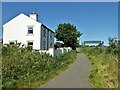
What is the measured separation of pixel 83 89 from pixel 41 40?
30852 mm

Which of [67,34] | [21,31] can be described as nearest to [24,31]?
[21,31]

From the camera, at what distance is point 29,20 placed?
40812 mm

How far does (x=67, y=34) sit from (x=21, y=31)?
75.5ft

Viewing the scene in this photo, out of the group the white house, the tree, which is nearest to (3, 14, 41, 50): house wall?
the white house

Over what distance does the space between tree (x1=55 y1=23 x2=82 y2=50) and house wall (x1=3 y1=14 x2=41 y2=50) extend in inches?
842

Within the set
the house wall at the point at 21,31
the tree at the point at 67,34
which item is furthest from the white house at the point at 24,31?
the tree at the point at 67,34

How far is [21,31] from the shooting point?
40.8 meters

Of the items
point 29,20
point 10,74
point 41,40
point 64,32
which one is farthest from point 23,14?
point 10,74

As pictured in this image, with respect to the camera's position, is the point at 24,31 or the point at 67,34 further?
the point at 67,34

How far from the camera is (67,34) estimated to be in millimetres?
62625

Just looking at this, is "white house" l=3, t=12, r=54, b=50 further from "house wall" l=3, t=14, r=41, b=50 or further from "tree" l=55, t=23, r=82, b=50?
"tree" l=55, t=23, r=82, b=50

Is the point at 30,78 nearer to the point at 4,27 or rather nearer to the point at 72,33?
the point at 4,27

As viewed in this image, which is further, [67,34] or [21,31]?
[67,34]

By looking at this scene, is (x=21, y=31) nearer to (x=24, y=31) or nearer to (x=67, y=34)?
(x=24, y=31)
